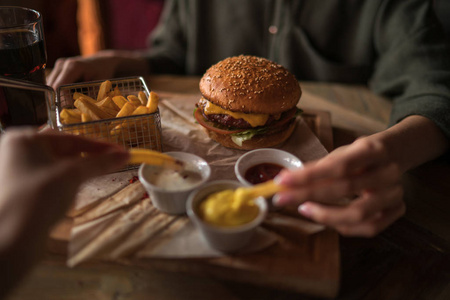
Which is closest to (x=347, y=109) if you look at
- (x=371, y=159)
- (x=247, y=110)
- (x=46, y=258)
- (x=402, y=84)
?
(x=402, y=84)

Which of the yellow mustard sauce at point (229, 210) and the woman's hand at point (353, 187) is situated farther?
the yellow mustard sauce at point (229, 210)

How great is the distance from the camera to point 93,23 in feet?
17.9

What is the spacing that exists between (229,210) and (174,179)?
1.32ft

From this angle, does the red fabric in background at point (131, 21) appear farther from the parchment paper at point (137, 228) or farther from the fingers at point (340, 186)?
the fingers at point (340, 186)

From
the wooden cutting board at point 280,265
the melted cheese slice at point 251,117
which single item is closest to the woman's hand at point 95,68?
the melted cheese slice at point 251,117

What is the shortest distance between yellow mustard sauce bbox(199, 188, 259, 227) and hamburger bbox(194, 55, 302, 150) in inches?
29.7

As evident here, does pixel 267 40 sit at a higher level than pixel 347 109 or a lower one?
higher

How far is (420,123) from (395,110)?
0.37m

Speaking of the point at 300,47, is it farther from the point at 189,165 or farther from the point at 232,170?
the point at 189,165

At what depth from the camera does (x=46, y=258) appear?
154cm

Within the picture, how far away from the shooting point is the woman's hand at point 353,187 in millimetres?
1306

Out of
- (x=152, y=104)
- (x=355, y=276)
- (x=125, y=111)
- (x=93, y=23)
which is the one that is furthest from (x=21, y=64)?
(x=93, y=23)

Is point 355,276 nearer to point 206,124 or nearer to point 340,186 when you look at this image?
point 340,186

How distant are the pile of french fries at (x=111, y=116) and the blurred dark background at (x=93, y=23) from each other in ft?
9.30
